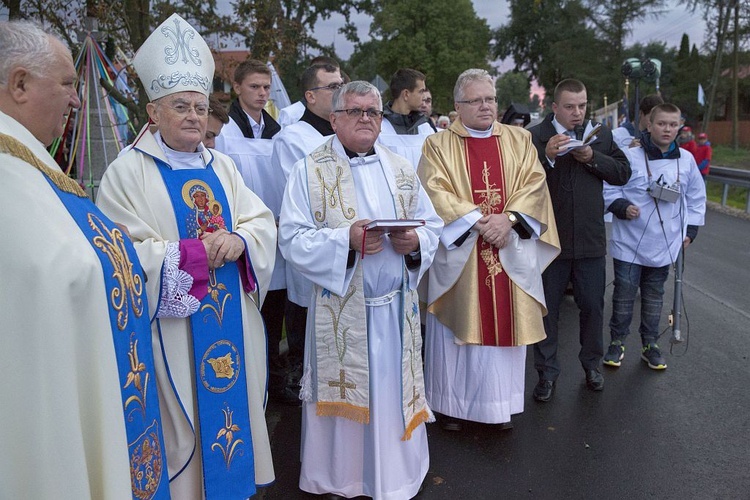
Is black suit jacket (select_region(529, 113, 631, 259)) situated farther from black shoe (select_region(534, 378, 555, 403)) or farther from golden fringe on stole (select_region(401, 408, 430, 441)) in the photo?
golden fringe on stole (select_region(401, 408, 430, 441))

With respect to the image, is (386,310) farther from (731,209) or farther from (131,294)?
(731,209)

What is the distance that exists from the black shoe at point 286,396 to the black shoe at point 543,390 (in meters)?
1.78

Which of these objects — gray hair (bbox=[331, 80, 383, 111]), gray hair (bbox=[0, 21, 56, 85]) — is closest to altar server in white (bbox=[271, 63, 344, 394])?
gray hair (bbox=[331, 80, 383, 111])

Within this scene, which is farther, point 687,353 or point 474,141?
point 687,353

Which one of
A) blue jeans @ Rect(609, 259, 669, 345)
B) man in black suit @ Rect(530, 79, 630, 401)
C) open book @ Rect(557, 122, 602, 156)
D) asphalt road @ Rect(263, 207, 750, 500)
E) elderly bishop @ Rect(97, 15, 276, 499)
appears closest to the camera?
elderly bishop @ Rect(97, 15, 276, 499)

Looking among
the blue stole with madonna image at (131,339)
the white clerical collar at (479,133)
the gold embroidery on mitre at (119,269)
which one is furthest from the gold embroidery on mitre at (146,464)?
the white clerical collar at (479,133)

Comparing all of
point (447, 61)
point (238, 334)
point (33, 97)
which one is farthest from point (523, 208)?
point (447, 61)

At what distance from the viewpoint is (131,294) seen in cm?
207

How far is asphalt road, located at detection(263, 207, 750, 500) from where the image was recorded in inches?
139

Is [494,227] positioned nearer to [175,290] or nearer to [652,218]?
[652,218]

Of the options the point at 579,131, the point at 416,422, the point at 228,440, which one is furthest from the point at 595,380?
the point at 228,440

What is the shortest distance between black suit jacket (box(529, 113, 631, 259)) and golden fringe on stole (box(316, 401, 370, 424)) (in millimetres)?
2211

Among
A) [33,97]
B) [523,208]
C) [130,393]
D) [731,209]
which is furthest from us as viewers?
[731,209]

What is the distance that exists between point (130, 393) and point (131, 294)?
32 cm
